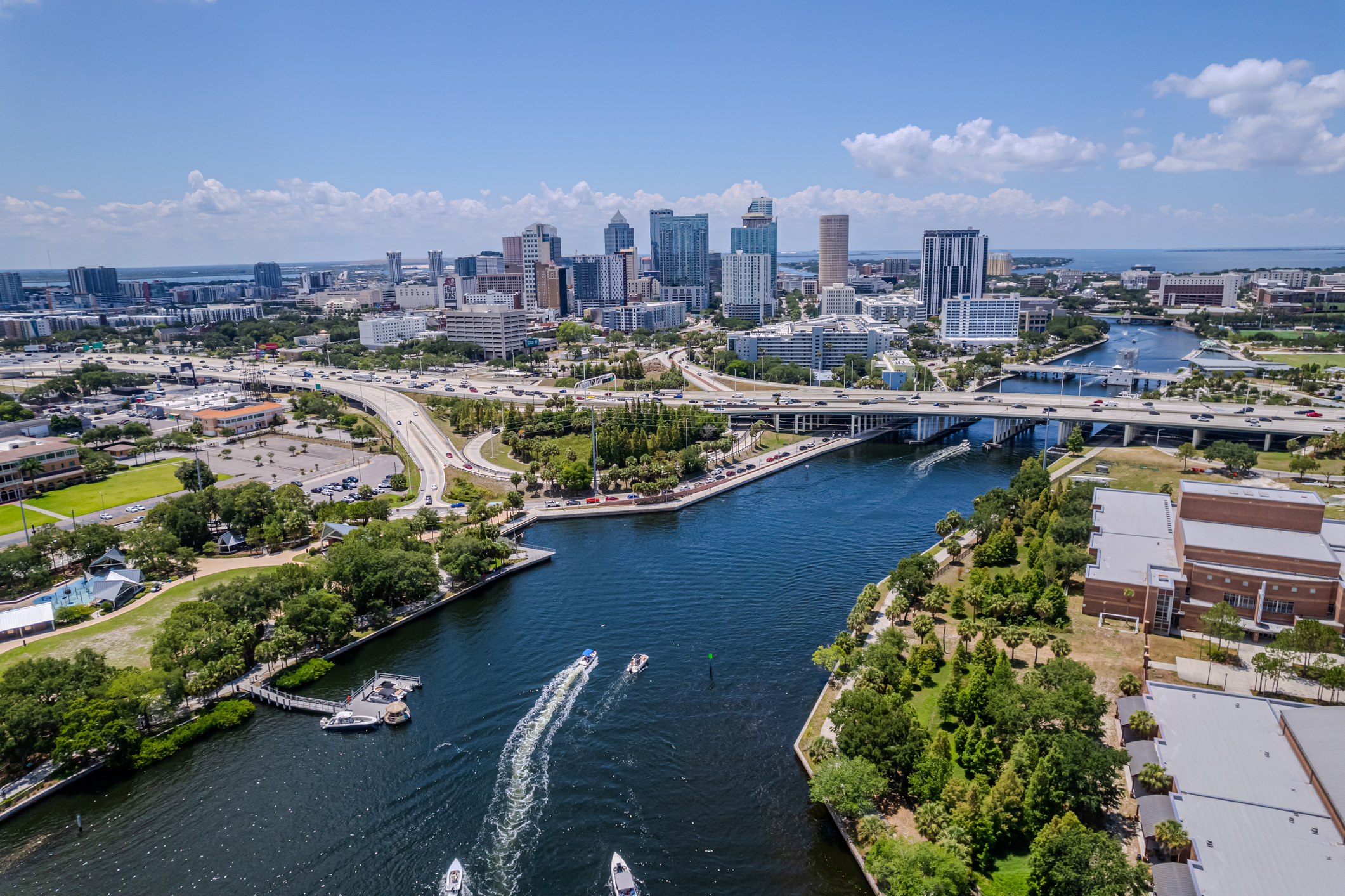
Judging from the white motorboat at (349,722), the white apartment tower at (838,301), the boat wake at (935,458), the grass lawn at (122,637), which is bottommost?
the white motorboat at (349,722)

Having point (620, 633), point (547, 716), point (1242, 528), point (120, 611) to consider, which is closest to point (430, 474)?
point (120, 611)

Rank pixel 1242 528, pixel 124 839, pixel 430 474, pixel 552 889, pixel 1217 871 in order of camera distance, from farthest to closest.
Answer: pixel 430 474, pixel 1242 528, pixel 124 839, pixel 552 889, pixel 1217 871

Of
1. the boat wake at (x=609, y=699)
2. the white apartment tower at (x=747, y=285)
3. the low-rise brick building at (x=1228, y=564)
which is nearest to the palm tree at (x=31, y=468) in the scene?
the boat wake at (x=609, y=699)

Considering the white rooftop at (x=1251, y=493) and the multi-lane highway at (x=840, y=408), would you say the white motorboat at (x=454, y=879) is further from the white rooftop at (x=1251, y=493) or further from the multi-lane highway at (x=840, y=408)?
the white rooftop at (x=1251, y=493)

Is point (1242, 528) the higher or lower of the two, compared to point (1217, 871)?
higher

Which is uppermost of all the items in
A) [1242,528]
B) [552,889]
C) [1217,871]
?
[1242,528]

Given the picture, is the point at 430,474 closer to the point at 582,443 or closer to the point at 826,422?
the point at 582,443
